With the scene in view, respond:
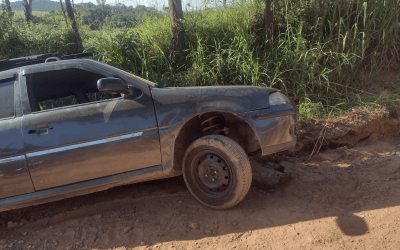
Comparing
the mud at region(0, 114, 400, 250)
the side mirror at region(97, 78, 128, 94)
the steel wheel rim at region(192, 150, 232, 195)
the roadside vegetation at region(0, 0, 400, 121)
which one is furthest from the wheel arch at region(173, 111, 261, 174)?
the roadside vegetation at region(0, 0, 400, 121)

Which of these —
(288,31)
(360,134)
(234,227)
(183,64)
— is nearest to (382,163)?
(360,134)

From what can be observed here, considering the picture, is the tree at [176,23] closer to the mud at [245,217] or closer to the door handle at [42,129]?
the mud at [245,217]

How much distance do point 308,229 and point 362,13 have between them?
4.73 metres

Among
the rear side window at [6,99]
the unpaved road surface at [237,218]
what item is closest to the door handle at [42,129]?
the rear side window at [6,99]

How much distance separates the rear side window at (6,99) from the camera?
119 inches

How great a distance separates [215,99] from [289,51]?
2929 mm

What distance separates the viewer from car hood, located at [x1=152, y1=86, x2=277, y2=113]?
9.86 ft

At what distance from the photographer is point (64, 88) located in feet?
13.0

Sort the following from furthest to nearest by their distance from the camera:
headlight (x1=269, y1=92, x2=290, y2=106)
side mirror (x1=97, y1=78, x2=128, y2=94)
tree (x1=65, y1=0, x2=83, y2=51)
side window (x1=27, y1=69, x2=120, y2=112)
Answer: tree (x1=65, y1=0, x2=83, y2=51), side window (x1=27, y1=69, x2=120, y2=112), headlight (x1=269, y1=92, x2=290, y2=106), side mirror (x1=97, y1=78, x2=128, y2=94)

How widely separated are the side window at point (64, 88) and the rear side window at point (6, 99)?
7.8 inches

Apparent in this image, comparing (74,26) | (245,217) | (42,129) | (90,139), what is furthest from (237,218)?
(74,26)

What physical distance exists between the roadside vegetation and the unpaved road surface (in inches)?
67.6

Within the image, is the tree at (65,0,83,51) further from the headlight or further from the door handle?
the headlight

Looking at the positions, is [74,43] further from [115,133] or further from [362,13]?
[362,13]
